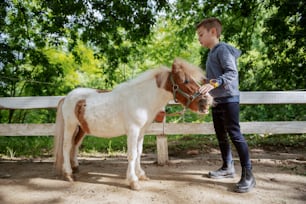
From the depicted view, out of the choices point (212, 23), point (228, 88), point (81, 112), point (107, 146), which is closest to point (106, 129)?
point (81, 112)

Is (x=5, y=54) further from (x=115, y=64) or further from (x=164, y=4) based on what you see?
(x=164, y=4)

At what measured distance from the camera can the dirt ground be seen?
2943mm

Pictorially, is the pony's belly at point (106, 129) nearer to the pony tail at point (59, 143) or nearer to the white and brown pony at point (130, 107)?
the white and brown pony at point (130, 107)

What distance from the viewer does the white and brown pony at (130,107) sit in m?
3.02

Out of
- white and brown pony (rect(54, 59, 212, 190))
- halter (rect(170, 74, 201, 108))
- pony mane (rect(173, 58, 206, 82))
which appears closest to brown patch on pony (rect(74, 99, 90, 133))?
white and brown pony (rect(54, 59, 212, 190))

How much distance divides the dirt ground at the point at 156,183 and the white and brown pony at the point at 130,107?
225mm

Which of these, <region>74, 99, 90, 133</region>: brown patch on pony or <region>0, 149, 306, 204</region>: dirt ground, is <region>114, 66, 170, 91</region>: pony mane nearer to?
<region>74, 99, 90, 133</region>: brown patch on pony

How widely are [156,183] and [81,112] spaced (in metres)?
1.30

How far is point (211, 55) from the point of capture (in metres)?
3.28

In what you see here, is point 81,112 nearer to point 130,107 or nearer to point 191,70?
point 130,107

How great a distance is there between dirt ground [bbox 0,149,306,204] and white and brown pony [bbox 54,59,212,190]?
225 mm

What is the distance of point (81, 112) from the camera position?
11.5ft

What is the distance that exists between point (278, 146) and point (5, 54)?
629cm

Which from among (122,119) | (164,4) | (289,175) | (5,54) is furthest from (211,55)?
(5,54)
